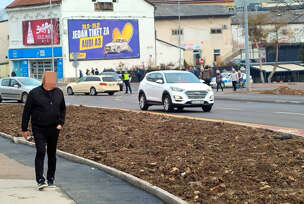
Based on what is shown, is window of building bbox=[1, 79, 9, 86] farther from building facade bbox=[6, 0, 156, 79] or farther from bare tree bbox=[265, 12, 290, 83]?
bare tree bbox=[265, 12, 290, 83]

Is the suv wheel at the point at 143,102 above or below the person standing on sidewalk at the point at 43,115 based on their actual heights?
below

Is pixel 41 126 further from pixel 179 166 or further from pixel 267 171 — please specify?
pixel 267 171

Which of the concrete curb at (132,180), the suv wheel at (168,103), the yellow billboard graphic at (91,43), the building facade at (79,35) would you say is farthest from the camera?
the yellow billboard graphic at (91,43)

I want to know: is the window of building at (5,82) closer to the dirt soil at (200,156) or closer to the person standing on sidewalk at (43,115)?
the dirt soil at (200,156)

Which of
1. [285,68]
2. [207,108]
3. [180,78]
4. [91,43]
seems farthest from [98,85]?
[285,68]

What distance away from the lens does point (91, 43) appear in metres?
83.9

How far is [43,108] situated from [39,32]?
75408 mm

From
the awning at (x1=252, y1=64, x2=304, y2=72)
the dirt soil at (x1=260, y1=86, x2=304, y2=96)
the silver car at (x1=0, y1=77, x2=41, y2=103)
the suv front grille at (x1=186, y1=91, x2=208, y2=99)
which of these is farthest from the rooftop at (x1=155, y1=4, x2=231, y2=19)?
the suv front grille at (x1=186, y1=91, x2=208, y2=99)

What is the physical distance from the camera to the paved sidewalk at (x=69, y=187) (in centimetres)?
916

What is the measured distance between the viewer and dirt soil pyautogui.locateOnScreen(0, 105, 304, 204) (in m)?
8.80

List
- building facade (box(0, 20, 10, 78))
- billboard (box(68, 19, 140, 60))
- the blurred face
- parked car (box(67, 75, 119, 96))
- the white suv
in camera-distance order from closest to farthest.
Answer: the blurred face, the white suv, parked car (box(67, 75, 119, 96)), billboard (box(68, 19, 140, 60)), building facade (box(0, 20, 10, 78))

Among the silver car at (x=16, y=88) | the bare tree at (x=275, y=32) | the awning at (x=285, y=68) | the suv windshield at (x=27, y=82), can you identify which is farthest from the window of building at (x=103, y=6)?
the suv windshield at (x=27, y=82)

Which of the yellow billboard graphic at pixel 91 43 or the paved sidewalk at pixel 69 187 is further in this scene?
the yellow billboard graphic at pixel 91 43

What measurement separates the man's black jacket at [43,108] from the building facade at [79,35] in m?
71.2
